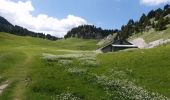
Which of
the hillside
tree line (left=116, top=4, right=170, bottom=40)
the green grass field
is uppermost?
tree line (left=116, top=4, right=170, bottom=40)

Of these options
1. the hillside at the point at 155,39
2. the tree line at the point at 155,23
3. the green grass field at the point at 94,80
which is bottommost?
the green grass field at the point at 94,80

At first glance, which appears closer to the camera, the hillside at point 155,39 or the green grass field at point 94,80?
the green grass field at point 94,80

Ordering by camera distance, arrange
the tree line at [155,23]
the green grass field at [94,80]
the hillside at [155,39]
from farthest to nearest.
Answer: the tree line at [155,23], the hillside at [155,39], the green grass field at [94,80]

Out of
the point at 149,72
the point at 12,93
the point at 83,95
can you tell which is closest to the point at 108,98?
the point at 83,95

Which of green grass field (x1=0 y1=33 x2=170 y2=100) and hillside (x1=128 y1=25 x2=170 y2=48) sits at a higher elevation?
hillside (x1=128 y1=25 x2=170 y2=48)

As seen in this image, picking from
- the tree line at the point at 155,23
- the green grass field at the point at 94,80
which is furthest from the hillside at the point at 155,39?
the green grass field at the point at 94,80

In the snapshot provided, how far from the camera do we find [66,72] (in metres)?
49.4

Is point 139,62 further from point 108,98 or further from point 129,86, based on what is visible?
point 108,98

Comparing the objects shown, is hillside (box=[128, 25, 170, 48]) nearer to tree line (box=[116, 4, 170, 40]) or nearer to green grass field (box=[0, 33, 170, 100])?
tree line (box=[116, 4, 170, 40])

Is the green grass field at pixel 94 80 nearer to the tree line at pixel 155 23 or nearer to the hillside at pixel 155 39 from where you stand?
the hillside at pixel 155 39

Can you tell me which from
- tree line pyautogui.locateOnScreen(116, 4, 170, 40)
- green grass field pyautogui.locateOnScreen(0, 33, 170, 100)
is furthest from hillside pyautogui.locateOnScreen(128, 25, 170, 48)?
green grass field pyautogui.locateOnScreen(0, 33, 170, 100)

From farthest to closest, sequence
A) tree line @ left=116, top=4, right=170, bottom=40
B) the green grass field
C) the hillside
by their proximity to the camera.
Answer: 1. tree line @ left=116, top=4, right=170, bottom=40
2. the hillside
3. the green grass field

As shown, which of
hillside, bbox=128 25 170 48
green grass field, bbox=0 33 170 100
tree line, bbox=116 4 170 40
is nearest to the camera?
green grass field, bbox=0 33 170 100

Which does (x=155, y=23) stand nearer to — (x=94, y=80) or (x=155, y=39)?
(x=155, y=39)
